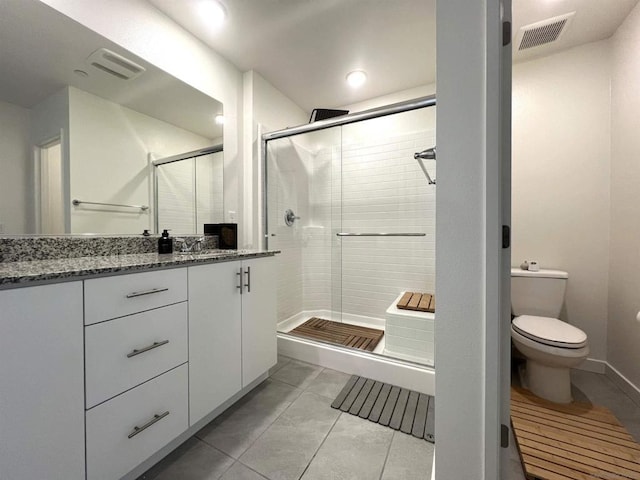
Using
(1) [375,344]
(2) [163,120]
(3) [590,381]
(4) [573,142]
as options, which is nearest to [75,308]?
(2) [163,120]

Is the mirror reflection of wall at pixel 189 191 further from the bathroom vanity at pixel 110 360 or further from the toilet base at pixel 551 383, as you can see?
the toilet base at pixel 551 383

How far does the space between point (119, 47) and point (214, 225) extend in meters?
1.14

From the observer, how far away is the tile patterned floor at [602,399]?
1.17 m

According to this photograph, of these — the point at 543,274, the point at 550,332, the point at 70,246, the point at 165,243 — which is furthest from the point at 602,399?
the point at 70,246

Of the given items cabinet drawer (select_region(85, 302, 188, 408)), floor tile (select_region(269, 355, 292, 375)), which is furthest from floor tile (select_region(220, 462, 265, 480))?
floor tile (select_region(269, 355, 292, 375))

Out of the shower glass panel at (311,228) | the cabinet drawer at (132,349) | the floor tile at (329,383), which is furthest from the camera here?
the shower glass panel at (311,228)

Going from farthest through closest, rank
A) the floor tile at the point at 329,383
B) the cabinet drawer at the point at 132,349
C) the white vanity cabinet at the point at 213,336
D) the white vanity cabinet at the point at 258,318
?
1. the floor tile at the point at 329,383
2. the white vanity cabinet at the point at 258,318
3. the white vanity cabinet at the point at 213,336
4. the cabinet drawer at the point at 132,349

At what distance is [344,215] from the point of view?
2.72 m

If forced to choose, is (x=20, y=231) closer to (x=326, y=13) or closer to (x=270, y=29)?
(x=270, y=29)

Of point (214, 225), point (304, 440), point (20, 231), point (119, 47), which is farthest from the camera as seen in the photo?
point (214, 225)

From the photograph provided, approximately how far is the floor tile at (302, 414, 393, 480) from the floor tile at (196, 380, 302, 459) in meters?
0.34

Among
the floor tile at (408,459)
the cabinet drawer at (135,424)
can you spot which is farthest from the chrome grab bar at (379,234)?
the cabinet drawer at (135,424)

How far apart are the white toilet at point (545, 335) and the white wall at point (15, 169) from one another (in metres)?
2.65

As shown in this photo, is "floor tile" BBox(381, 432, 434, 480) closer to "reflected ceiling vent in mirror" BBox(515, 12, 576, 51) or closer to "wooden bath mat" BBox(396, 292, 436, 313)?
"wooden bath mat" BBox(396, 292, 436, 313)
